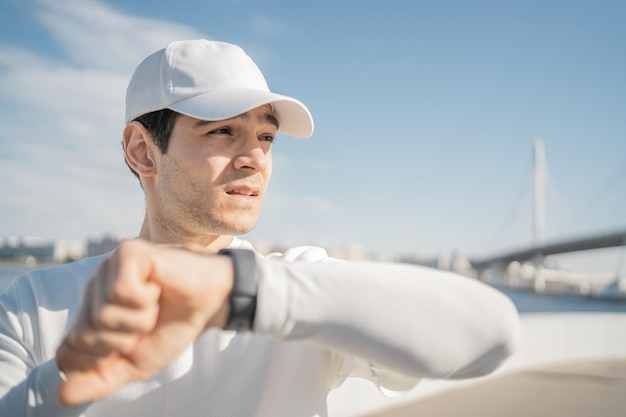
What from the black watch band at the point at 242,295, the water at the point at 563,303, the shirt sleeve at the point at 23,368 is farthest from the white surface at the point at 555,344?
the water at the point at 563,303

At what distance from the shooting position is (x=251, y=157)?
1564 millimetres

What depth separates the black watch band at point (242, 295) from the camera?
2.56 feet

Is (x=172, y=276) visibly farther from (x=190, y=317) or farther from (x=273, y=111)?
(x=273, y=111)

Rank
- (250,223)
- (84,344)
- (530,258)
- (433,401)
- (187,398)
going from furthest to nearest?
(530,258), (433,401), (250,223), (187,398), (84,344)

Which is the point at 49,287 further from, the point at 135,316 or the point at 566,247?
the point at 566,247

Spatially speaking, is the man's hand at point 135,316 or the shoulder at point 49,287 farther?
the shoulder at point 49,287

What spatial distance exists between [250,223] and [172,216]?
26 centimetres

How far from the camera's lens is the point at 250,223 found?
1553mm

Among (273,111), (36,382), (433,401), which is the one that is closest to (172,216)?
(273,111)

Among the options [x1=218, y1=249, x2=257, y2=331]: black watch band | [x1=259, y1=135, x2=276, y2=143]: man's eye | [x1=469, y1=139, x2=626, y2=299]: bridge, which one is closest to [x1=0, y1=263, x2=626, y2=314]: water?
[x1=469, y1=139, x2=626, y2=299]: bridge

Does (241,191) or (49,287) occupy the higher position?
(241,191)

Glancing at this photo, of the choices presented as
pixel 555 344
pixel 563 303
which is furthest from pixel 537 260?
pixel 555 344

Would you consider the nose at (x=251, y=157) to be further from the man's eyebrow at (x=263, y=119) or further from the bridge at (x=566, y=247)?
the bridge at (x=566, y=247)

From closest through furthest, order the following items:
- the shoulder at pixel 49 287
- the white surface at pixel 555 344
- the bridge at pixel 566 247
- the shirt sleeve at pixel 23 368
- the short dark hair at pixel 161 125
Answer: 1. the shirt sleeve at pixel 23 368
2. the shoulder at pixel 49 287
3. the short dark hair at pixel 161 125
4. the white surface at pixel 555 344
5. the bridge at pixel 566 247
